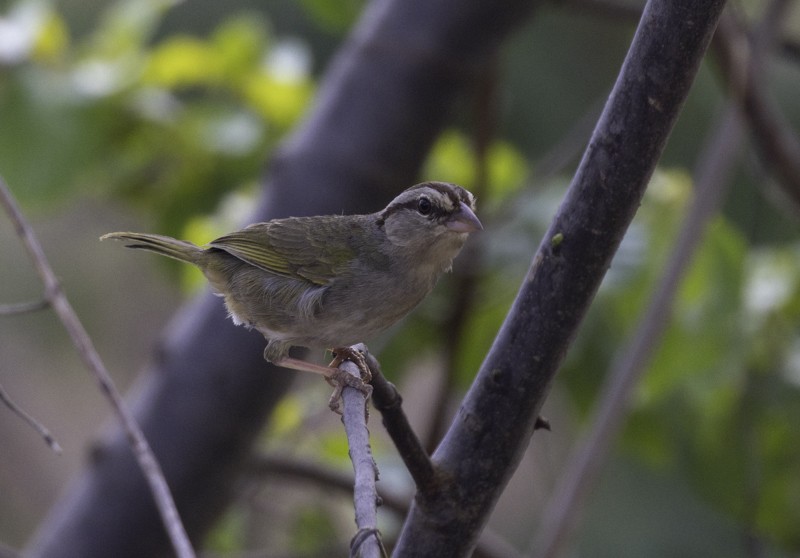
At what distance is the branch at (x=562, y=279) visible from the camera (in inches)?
62.4

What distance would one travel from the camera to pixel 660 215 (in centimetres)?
397

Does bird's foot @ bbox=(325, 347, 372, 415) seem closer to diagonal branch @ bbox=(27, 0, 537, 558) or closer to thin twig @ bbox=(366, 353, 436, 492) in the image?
thin twig @ bbox=(366, 353, 436, 492)

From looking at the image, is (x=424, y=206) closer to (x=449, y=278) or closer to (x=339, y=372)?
(x=339, y=372)

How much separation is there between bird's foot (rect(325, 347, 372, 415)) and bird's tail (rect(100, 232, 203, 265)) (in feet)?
2.18

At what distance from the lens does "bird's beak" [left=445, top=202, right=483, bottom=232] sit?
2764mm

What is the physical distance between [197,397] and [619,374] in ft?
4.97

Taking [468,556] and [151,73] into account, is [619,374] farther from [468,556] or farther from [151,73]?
[151,73]

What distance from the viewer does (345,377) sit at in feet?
8.27

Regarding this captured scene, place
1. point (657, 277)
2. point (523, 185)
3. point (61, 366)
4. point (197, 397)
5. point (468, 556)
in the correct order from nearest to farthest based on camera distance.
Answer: point (468, 556) < point (197, 397) < point (657, 277) < point (523, 185) < point (61, 366)

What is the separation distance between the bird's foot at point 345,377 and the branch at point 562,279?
0.39 metres

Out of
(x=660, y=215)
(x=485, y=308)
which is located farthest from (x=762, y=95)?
(x=485, y=308)

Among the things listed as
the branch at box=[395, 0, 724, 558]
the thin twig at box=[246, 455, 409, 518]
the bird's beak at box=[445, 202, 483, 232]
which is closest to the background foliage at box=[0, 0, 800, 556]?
the thin twig at box=[246, 455, 409, 518]

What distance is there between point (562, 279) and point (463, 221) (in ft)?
3.59

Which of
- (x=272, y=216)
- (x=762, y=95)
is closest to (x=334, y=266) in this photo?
(x=272, y=216)
